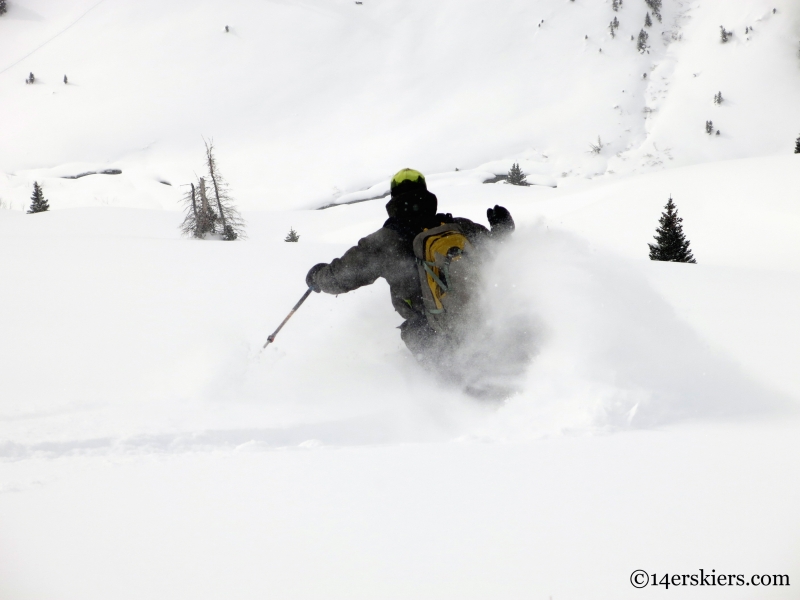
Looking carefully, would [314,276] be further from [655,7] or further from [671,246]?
[655,7]

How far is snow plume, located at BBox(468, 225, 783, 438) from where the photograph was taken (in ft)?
8.80

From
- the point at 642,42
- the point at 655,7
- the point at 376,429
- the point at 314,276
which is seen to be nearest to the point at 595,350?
the point at 376,429

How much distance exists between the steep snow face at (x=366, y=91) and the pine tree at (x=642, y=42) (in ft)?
2.77

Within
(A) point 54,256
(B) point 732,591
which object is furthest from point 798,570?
(A) point 54,256

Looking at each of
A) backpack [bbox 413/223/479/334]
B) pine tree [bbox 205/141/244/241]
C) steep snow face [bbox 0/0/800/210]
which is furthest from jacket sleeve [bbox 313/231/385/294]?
steep snow face [bbox 0/0/800/210]

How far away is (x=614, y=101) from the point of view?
2450 inches

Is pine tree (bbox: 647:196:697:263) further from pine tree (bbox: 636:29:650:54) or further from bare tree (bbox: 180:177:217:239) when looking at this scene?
pine tree (bbox: 636:29:650:54)

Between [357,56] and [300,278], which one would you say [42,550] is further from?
[357,56]

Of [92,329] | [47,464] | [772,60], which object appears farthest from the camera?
[772,60]

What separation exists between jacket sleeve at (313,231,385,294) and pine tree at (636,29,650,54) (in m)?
75.9

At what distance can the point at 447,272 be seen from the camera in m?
3.77

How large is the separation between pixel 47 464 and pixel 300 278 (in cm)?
414

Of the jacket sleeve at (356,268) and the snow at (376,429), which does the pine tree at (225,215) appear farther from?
the jacket sleeve at (356,268)

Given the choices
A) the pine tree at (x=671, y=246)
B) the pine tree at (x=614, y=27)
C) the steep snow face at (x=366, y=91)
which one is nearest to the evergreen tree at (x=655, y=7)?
the steep snow face at (x=366, y=91)
